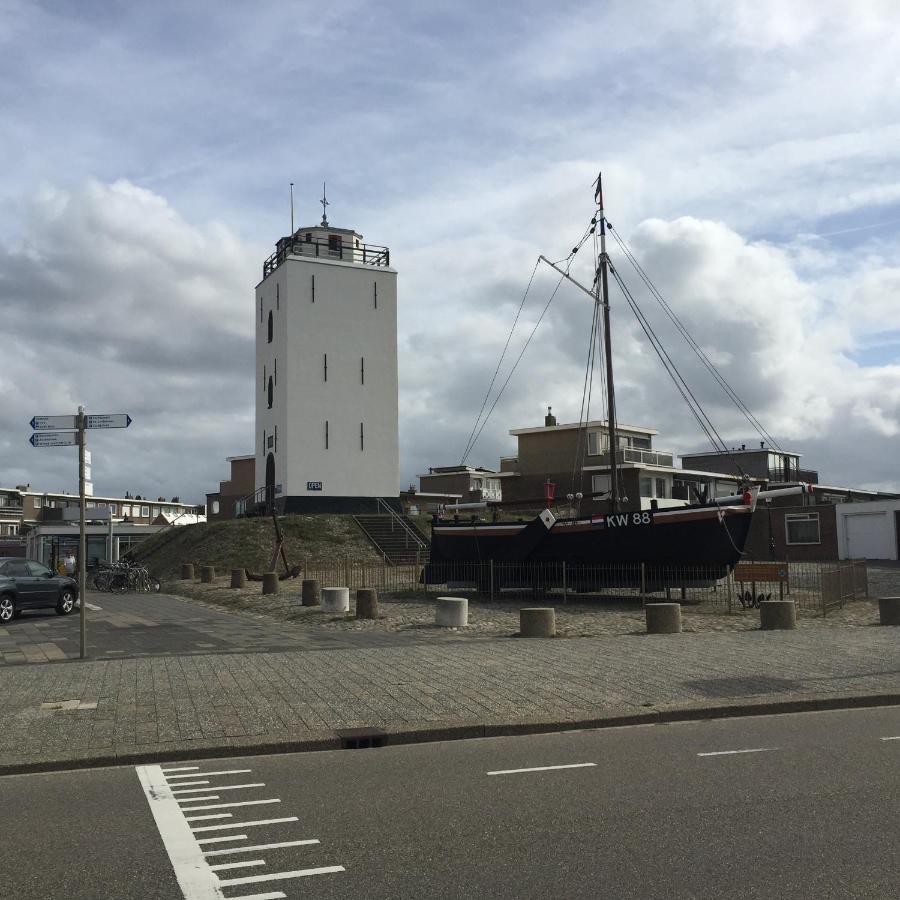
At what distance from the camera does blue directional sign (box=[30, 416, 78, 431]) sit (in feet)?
44.9

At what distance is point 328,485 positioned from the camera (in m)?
50.5

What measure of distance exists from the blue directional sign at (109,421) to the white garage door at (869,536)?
37.4m

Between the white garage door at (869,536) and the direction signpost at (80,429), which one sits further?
the white garage door at (869,536)

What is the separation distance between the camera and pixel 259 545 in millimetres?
43562

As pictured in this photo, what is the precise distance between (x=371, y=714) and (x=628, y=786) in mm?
3406

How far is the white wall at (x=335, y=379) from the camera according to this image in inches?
1977

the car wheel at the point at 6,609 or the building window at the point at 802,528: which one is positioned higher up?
the building window at the point at 802,528

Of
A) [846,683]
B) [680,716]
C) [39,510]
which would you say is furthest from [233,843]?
[39,510]

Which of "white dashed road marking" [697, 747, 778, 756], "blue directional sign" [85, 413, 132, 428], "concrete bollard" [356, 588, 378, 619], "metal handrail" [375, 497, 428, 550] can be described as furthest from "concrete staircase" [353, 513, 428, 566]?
"white dashed road marking" [697, 747, 778, 756]

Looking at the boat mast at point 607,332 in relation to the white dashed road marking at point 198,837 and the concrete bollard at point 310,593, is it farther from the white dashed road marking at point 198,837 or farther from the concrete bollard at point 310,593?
the white dashed road marking at point 198,837

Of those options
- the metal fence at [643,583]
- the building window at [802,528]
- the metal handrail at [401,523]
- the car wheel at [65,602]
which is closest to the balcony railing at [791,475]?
the building window at [802,528]

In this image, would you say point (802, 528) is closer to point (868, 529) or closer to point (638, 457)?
point (868, 529)

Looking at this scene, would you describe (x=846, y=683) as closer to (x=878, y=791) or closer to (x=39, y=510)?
(x=878, y=791)

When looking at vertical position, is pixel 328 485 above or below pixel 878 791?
above
